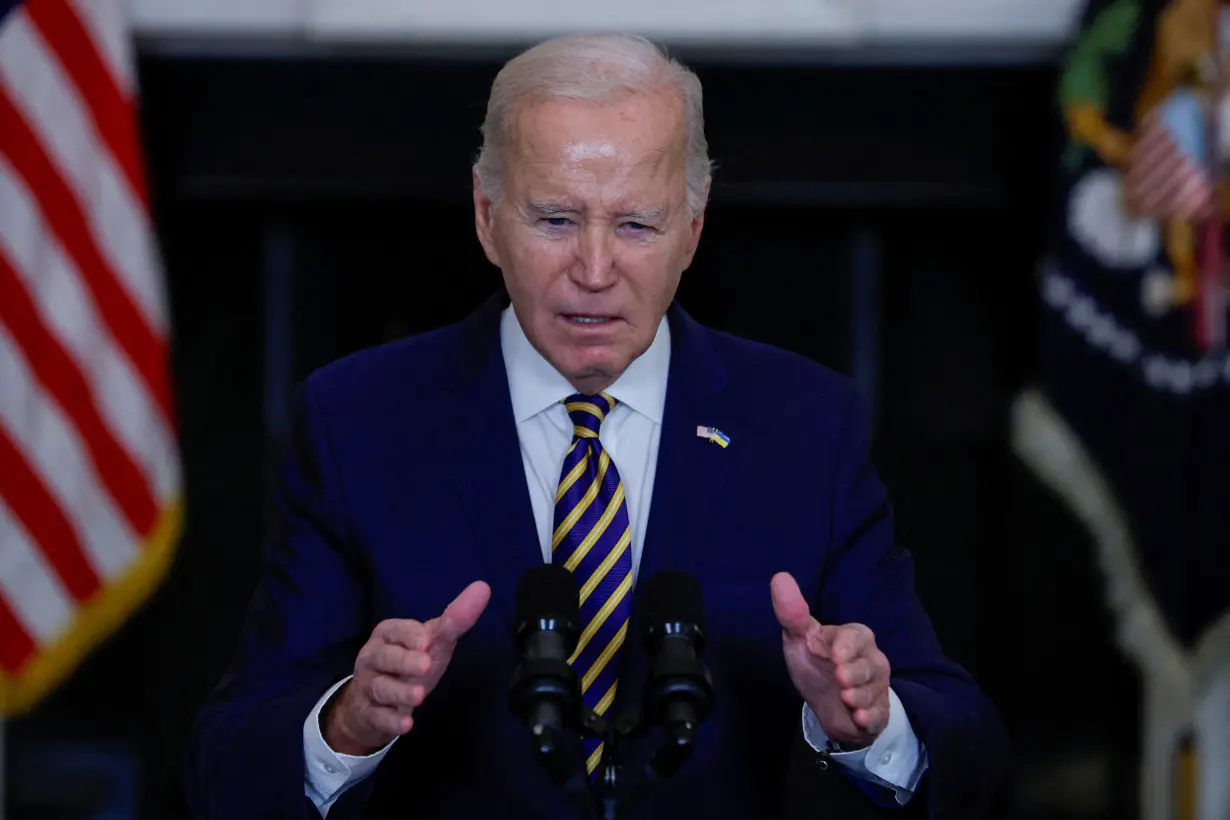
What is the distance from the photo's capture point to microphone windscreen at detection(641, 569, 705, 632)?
1431 mm

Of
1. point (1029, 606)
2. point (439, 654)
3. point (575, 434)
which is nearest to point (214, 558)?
point (1029, 606)

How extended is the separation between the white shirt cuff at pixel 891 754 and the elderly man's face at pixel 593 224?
0.50m

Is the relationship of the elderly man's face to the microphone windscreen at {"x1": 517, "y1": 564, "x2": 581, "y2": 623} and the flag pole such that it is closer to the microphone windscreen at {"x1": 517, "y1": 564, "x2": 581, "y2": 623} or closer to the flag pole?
the microphone windscreen at {"x1": 517, "y1": 564, "x2": 581, "y2": 623}

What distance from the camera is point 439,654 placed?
60.9 inches

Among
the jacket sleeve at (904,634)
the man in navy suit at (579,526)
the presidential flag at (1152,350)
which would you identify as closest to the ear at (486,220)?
the man in navy suit at (579,526)

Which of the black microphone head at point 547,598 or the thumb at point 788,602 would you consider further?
the thumb at point 788,602

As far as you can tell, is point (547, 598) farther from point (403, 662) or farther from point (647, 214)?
point (647, 214)

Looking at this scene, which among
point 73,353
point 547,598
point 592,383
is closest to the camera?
point 547,598

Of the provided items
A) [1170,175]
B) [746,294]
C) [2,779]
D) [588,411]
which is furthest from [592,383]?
[2,779]

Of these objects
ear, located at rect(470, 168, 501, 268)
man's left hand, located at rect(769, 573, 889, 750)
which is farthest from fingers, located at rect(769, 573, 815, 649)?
ear, located at rect(470, 168, 501, 268)

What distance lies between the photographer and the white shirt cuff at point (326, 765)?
173cm

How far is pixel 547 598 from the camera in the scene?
1.43 meters

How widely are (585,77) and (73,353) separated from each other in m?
1.91

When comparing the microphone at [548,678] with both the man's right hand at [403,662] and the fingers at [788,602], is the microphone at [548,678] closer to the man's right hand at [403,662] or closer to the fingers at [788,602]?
the man's right hand at [403,662]
